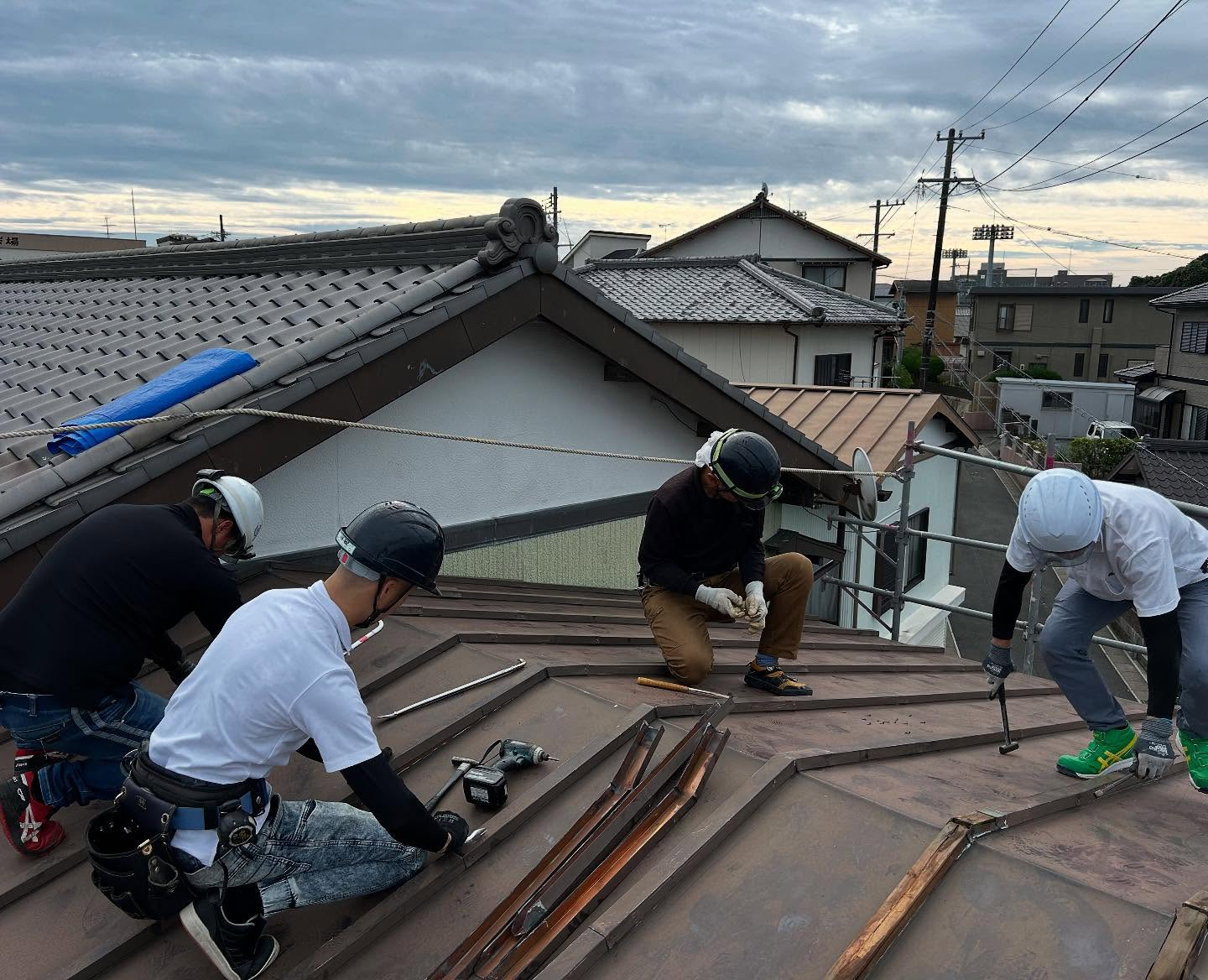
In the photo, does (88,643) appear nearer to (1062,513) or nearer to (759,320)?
(1062,513)

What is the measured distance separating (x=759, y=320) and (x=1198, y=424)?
1632cm

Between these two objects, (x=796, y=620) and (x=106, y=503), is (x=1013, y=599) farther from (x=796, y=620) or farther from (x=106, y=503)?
(x=106, y=503)

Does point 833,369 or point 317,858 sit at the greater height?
point 833,369

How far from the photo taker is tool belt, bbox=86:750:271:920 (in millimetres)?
2332

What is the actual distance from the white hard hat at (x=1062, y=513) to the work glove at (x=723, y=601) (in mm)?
1498

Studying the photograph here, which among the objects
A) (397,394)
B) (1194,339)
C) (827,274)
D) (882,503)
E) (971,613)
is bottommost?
(971,613)

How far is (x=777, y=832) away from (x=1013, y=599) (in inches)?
71.4

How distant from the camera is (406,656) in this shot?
4.12 metres

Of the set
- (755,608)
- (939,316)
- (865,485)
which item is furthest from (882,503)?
(939,316)

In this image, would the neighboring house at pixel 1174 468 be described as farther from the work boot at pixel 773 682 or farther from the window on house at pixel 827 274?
the window on house at pixel 827 274

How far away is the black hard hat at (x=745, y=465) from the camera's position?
431cm

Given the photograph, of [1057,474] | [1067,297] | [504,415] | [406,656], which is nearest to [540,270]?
[504,415]

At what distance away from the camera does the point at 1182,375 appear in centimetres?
2988

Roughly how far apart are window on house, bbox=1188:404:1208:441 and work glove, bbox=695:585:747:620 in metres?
29.6
